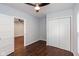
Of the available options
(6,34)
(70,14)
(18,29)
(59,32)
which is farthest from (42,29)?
(6,34)

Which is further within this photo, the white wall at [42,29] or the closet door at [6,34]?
the white wall at [42,29]

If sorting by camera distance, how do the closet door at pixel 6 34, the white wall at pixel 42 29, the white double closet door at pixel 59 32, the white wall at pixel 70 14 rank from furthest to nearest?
the white wall at pixel 42 29 → the white double closet door at pixel 59 32 → the white wall at pixel 70 14 → the closet door at pixel 6 34

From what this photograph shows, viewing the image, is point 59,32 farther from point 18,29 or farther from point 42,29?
point 18,29

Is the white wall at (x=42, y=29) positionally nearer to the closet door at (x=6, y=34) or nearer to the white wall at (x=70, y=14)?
the white wall at (x=70, y=14)

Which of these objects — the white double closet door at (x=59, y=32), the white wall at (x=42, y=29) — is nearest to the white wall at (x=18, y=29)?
the white wall at (x=42, y=29)

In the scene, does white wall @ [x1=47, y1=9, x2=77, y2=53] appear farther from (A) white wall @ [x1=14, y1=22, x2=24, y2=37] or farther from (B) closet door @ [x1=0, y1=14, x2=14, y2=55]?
(A) white wall @ [x1=14, y1=22, x2=24, y2=37]

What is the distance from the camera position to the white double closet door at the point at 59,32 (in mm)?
2629

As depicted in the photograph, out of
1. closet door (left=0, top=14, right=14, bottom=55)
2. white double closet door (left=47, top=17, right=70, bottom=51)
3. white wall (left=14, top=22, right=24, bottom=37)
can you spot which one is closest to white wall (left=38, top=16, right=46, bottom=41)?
white double closet door (left=47, top=17, right=70, bottom=51)

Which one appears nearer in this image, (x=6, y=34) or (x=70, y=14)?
(x=6, y=34)

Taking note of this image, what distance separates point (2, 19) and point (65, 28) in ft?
6.49

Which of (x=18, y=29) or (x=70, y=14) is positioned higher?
(x=70, y=14)

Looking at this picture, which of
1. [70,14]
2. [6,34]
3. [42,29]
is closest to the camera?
[6,34]

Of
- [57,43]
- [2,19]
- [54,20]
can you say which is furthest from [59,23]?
[2,19]

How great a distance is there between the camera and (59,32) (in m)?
2.88
